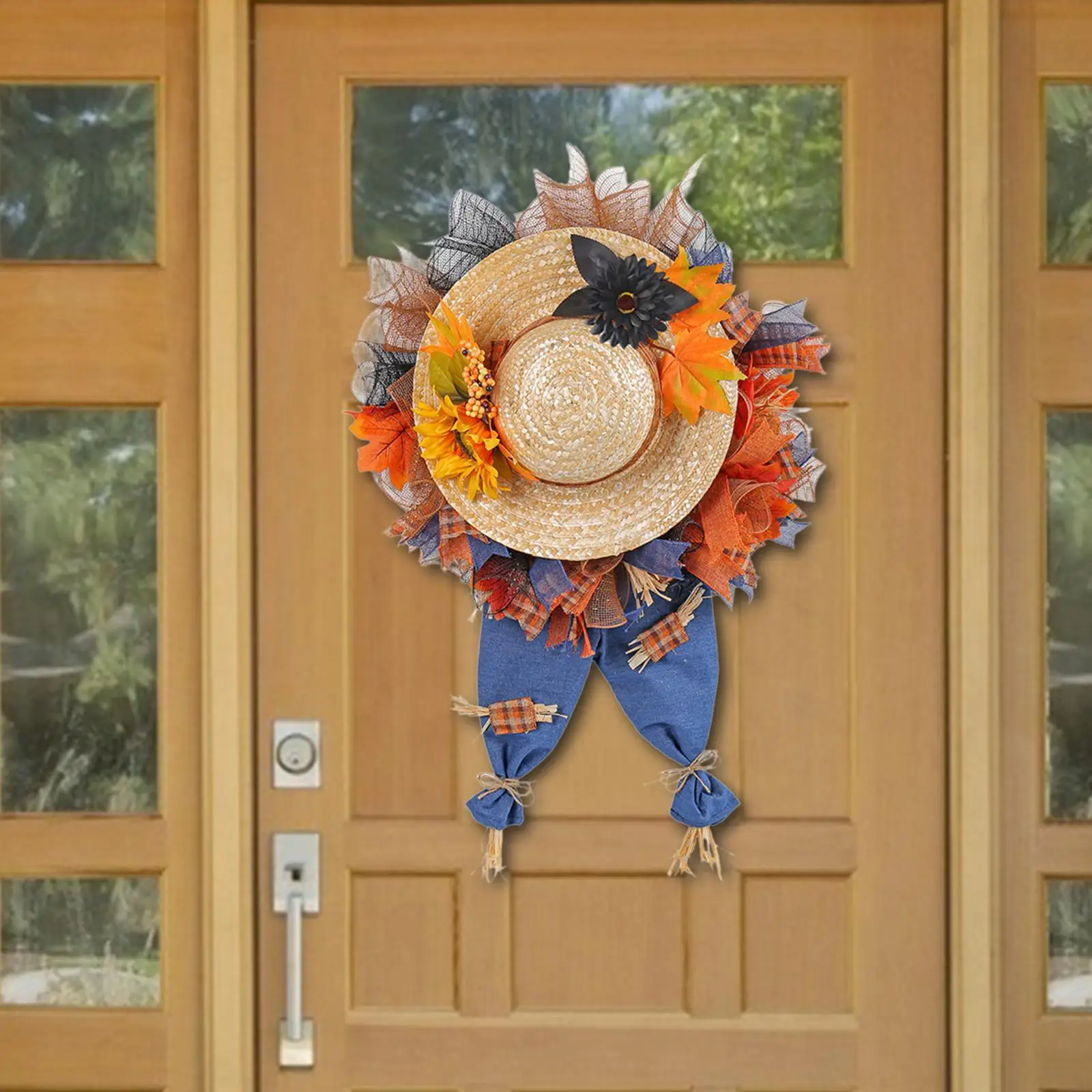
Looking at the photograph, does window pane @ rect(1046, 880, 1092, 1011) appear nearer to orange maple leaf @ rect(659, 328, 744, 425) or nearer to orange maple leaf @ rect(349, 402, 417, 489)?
orange maple leaf @ rect(659, 328, 744, 425)

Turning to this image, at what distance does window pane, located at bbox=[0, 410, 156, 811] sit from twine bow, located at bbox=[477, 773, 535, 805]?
51cm

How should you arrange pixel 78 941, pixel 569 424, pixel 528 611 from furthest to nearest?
pixel 78 941 < pixel 528 611 < pixel 569 424

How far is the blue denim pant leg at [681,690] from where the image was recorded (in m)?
1.75

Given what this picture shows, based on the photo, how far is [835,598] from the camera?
5.88 feet

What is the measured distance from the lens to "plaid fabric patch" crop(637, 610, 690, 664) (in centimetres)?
173

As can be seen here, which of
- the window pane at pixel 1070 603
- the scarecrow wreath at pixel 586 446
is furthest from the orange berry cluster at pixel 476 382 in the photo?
the window pane at pixel 1070 603

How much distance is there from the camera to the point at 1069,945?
1.79 metres

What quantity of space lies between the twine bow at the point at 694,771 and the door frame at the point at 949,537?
14.2 inches

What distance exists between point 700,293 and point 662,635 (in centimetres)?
49

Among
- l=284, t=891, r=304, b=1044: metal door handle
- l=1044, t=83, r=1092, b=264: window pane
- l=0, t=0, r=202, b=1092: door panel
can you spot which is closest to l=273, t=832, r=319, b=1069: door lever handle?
l=284, t=891, r=304, b=1044: metal door handle

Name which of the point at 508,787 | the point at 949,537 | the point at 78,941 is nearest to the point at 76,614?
the point at 78,941

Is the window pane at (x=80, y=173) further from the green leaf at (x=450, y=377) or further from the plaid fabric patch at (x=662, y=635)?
the plaid fabric patch at (x=662, y=635)

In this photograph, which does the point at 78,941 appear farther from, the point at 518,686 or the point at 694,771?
the point at 694,771

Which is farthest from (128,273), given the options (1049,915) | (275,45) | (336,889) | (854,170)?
(1049,915)
